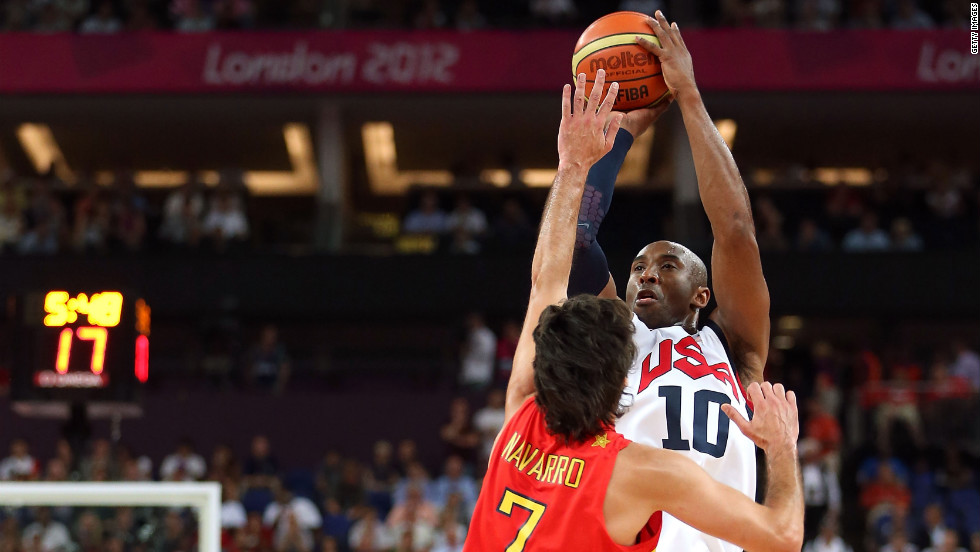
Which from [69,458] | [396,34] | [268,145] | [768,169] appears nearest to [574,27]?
[396,34]

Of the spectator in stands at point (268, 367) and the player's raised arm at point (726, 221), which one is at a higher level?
the player's raised arm at point (726, 221)

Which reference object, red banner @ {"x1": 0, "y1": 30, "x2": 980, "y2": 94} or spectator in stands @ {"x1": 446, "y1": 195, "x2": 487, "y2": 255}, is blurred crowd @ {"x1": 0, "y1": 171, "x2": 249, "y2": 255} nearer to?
red banner @ {"x1": 0, "y1": 30, "x2": 980, "y2": 94}

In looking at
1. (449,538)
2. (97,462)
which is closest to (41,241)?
(97,462)

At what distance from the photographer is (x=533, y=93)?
58.2 ft

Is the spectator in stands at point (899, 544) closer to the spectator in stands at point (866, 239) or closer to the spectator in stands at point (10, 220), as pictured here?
the spectator in stands at point (866, 239)

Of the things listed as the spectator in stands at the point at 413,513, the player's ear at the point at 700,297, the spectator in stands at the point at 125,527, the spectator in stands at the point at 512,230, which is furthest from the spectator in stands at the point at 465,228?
the player's ear at the point at 700,297

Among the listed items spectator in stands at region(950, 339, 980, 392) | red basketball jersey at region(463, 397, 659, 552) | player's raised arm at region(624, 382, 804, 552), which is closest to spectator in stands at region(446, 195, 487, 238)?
spectator in stands at region(950, 339, 980, 392)

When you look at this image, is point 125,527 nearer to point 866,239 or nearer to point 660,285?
point 660,285

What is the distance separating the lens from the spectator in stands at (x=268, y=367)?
601 inches

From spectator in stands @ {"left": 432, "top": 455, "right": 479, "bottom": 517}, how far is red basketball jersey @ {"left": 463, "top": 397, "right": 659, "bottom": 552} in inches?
369

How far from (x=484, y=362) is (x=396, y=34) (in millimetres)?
5282

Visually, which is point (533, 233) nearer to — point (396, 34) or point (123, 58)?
point (396, 34)

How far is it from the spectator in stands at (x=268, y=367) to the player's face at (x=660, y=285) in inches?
451

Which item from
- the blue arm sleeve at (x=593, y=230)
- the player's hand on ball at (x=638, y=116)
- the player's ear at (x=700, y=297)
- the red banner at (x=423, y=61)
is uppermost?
the red banner at (x=423, y=61)
